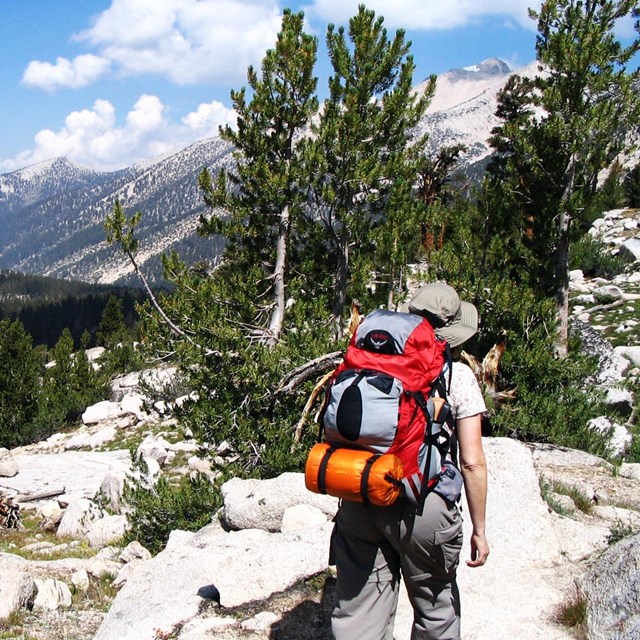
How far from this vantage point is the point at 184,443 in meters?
18.9

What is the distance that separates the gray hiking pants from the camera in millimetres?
3119

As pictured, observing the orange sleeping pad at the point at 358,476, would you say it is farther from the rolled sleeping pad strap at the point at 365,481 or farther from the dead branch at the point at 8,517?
the dead branch at the point at 8,517

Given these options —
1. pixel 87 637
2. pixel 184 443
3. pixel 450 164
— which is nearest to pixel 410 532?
pixel 87 637

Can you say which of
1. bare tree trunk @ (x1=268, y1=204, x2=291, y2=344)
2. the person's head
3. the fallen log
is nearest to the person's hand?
the person's head

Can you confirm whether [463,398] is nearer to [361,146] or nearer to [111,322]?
[361,146]

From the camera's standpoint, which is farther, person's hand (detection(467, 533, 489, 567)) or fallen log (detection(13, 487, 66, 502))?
fallen log (detection(13, 487, 66, 502))

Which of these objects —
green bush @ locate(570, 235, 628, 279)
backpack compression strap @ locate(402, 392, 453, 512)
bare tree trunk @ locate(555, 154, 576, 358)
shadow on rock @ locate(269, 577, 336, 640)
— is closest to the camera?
backpack compression strap @ locate(402, 392, 453, 512)

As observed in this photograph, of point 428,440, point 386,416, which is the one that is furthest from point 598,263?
point 386,416

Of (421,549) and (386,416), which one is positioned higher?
(386,416)

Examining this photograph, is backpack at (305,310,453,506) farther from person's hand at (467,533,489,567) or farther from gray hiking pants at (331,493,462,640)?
person's hand at (467,533,489,567)

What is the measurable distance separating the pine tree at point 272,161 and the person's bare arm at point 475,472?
1029cm

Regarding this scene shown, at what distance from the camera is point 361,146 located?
13.7 metres

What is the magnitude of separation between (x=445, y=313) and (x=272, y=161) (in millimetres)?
11937

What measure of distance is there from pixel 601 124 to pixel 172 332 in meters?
8.94
